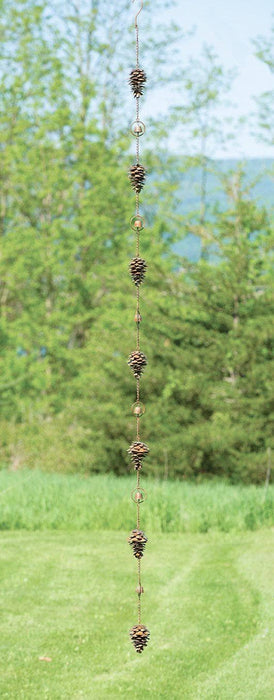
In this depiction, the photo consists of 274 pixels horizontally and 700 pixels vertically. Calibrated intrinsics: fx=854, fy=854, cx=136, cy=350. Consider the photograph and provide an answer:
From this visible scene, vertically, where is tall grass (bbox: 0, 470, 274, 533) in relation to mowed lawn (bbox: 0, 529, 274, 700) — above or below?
above

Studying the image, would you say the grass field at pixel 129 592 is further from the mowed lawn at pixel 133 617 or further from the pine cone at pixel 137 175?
the pine cone at pixel 137 175

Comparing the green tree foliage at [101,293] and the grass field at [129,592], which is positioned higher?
the green tree foliage at [101,293]

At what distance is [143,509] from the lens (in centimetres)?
837

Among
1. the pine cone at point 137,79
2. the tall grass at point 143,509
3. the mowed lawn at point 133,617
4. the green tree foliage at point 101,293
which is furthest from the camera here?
the green tree foliage at point 101,293

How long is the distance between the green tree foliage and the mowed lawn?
290 centimetres

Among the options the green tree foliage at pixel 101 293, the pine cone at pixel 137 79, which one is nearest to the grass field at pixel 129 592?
the green tree foliage at pixel 101 293

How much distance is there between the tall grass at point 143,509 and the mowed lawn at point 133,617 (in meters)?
0.31

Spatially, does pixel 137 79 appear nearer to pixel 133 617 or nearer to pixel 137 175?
pixel 137 175

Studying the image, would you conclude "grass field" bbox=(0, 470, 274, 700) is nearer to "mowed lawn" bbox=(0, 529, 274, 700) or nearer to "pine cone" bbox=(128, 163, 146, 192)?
"mowed lawn" bbox=(0, 529, 274, 700)

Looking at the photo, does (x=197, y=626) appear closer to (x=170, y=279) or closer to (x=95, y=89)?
(x=170, y=279)

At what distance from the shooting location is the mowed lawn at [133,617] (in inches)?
178

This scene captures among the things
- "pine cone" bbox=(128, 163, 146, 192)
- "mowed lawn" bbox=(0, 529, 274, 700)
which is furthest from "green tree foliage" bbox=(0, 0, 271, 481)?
"pine cone" bbox=(128, 163, 146, 192)

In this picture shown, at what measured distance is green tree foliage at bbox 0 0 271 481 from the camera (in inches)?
414

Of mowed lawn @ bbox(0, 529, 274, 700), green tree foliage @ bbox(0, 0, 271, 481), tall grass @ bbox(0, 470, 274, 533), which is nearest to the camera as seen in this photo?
mowed lawn @ bbox(0, 529, 274, 700)
